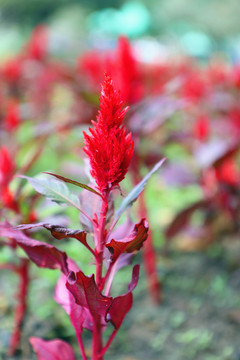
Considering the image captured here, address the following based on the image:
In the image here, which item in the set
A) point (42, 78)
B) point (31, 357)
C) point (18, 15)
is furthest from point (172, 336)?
point (18, 15)

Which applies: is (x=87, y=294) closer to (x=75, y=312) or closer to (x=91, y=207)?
(x=75, y=312)

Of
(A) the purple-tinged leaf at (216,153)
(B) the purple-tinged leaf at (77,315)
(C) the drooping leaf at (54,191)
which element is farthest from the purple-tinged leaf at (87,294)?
(A) the purple-tinged leaf at (216,153)

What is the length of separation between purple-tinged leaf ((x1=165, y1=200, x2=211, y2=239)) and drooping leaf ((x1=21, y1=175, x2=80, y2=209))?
97 cm

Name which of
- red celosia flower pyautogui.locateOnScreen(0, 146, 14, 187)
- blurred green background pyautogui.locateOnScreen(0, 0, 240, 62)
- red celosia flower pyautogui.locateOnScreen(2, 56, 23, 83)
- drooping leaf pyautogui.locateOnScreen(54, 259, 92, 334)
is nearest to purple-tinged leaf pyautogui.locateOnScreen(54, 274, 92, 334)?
drooping leaf pyautogui.locateOnScreen(54, 259, 92, 334)

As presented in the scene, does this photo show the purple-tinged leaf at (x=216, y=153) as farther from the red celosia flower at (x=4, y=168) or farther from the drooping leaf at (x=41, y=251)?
the drooping leaf at (x=41, y=251)

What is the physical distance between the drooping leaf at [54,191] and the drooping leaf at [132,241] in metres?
0.12

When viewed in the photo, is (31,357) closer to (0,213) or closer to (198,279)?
(0,213)

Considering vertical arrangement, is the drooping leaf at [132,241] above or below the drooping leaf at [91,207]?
below

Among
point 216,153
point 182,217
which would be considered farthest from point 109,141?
point 182,217

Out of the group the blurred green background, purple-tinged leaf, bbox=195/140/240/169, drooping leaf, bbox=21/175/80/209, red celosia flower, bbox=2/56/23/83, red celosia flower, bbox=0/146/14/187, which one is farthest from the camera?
the blurred green background

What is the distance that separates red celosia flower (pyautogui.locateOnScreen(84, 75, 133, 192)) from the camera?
738mm

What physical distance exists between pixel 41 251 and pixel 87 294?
0.17 meters

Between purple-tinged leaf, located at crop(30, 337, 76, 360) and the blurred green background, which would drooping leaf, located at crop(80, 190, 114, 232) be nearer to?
purple-tinged leaf, located at crop(30, 337, 76, 360)

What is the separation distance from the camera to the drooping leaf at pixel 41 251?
89 cm
